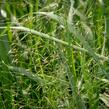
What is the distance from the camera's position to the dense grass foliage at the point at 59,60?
1.33 m

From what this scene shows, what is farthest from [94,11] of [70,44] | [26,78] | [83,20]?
[26,78]

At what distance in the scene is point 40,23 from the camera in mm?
1484

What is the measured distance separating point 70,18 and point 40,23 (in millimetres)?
150

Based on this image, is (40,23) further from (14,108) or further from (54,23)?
(14,108)

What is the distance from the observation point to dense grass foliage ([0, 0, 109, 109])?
4.36 feet

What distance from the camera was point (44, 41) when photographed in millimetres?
1436

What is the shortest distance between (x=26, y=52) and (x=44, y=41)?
71 mm

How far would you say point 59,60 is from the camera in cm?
136

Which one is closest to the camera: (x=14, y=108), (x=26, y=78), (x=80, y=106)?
(x=80, y=106)

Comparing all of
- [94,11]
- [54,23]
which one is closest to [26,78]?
[54,23]

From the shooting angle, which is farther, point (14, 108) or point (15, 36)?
point (15, 36)

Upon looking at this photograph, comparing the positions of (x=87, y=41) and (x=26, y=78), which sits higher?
(x=87, y=41)

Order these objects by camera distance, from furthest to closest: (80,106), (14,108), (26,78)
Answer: (26,78)
(14,108)
(80,106)

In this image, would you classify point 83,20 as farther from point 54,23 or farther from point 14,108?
point 14,108
